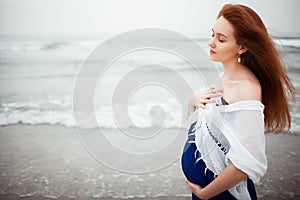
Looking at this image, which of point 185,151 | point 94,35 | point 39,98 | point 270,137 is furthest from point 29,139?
point 94,35

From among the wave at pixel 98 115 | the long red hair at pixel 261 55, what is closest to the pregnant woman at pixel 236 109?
the long red hair at pixel 261 55

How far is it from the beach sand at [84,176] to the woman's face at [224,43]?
119 centimetres

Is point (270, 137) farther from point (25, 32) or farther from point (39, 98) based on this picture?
point (25, 32)

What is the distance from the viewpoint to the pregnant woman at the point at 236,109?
720 millimetres

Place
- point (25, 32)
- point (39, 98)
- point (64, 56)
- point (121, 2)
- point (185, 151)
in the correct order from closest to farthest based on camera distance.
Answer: point (185, 151), point (39, 98), point (64, 56), point (25, 32), point (121, 2)

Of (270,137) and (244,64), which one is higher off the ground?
(244,64)

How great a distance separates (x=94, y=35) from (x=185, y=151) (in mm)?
7720

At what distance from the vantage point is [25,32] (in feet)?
25.7

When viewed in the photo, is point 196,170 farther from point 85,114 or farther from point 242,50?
point 85,114

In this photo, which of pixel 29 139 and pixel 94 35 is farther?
pixel 94 35

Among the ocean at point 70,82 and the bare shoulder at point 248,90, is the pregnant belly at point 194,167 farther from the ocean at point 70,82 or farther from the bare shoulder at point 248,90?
the ocean at point 70,82

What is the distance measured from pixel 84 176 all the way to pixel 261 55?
61.9 inches

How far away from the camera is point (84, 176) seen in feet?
6.49

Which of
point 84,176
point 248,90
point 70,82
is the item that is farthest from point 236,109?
point 70,82
